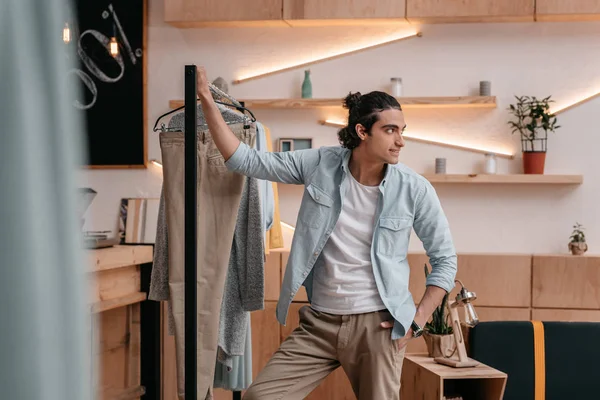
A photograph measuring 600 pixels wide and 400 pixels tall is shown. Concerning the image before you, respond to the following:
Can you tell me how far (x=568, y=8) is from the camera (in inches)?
193

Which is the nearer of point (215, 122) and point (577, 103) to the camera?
point (215, 122)

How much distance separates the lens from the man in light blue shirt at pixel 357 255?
2758mm

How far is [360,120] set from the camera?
2881mm

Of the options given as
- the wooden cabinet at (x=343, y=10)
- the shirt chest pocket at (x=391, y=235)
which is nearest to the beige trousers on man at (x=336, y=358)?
the shirt chest pocket at (x=391, y=235)

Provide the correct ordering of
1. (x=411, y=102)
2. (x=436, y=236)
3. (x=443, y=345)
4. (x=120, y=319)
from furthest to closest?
1. (x=411, y=102)
2. (x=120, y=319)
3. (x=443, y=345)
4. (x=436, y=236)

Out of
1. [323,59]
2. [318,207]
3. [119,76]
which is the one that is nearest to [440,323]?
[318,207]

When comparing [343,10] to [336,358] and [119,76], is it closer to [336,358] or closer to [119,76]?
[119,76]

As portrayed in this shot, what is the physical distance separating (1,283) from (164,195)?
92.5 inches

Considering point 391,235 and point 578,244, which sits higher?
point 391,235

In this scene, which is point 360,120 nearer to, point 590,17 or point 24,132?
point 24,132

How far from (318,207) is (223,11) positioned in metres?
2.77

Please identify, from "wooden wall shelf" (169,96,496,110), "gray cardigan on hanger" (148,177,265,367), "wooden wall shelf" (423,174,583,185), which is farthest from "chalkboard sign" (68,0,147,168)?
"gray cardigan on hanger" (148,177,265,367)

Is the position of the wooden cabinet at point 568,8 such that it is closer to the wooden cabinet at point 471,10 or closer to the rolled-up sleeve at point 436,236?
the wooden cabinet at point 471,10

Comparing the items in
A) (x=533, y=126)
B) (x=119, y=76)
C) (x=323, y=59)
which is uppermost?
(x=323, y=59)
